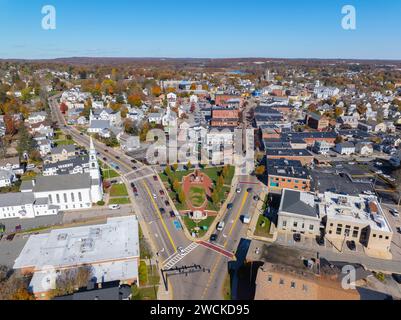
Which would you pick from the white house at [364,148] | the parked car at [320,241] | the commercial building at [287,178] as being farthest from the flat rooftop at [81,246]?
the white house at [364,148]

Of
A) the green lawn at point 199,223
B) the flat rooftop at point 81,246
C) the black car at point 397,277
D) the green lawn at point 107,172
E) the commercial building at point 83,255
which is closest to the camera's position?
the commercial building at point 83,255

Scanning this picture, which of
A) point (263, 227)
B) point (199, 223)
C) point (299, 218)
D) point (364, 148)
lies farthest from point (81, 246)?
point (364, 148)

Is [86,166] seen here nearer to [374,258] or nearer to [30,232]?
[30,232]

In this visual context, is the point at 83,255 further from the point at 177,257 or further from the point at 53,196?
the point at 53,196

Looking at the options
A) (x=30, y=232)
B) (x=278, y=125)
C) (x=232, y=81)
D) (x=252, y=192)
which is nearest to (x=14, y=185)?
(x=30, y=232)

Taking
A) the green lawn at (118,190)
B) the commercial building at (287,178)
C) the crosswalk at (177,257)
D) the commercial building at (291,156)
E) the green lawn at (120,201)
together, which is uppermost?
the commercial building at (291,156)

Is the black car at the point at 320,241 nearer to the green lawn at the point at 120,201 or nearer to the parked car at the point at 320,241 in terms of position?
the parked car at the point at 320,241
